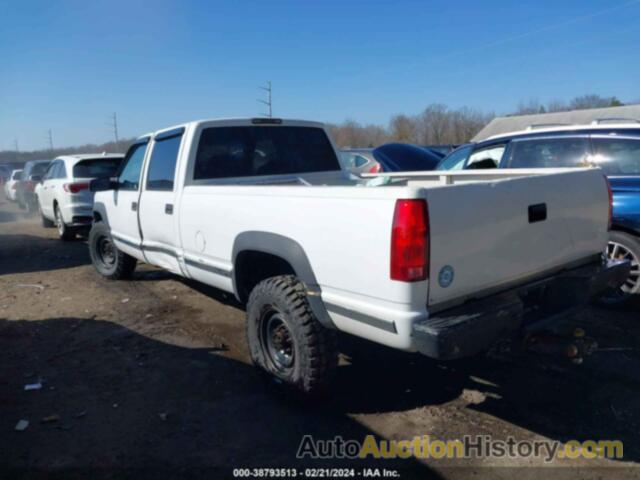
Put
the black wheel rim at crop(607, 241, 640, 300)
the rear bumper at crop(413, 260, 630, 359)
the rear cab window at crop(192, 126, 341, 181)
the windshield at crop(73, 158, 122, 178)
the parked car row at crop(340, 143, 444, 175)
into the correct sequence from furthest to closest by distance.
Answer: the windshield at crop(73, 158, 122, 178)
the parked car row at crop(340, 143, 444, 175)
the black wheel rim at crop(607, 241, 640, 300)
the rear cab window at crop(192, 126, 341, 181)
the rear bumper at crop(413, 260, 630, 359)

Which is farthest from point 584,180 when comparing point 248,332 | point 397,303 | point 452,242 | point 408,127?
point 408,127

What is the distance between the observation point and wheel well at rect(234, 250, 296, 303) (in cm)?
369

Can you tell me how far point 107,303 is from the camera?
602cm

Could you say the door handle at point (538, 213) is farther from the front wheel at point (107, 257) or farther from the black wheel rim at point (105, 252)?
the black wheel rim at point (105, 252)

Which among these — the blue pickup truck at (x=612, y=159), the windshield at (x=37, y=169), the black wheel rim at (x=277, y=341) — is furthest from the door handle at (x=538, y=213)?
the windshield at (x=37, y=169)

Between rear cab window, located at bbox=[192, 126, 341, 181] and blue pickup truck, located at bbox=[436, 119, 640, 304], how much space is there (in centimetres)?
224

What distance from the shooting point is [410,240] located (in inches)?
97.3

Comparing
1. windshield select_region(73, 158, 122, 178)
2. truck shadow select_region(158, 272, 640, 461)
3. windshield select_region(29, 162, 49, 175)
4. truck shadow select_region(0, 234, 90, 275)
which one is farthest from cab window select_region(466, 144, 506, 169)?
windshield select_region(29, 162, 49, 175)

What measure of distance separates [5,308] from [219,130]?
3.65 metres

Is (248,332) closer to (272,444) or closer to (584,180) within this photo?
(272,444)

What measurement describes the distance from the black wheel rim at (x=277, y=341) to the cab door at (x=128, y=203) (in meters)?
2.51

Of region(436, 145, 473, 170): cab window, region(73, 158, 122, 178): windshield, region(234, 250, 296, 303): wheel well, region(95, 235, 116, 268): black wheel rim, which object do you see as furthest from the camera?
region(73, 158, 122, 178): windshield

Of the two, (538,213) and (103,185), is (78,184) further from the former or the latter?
→ (538,213)

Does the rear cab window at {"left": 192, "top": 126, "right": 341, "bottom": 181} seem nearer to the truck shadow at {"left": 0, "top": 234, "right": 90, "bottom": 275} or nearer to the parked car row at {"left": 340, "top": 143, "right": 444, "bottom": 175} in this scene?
the parked car row at {"left": 340, "top": 143, "right": 444, "bottom": 175}
